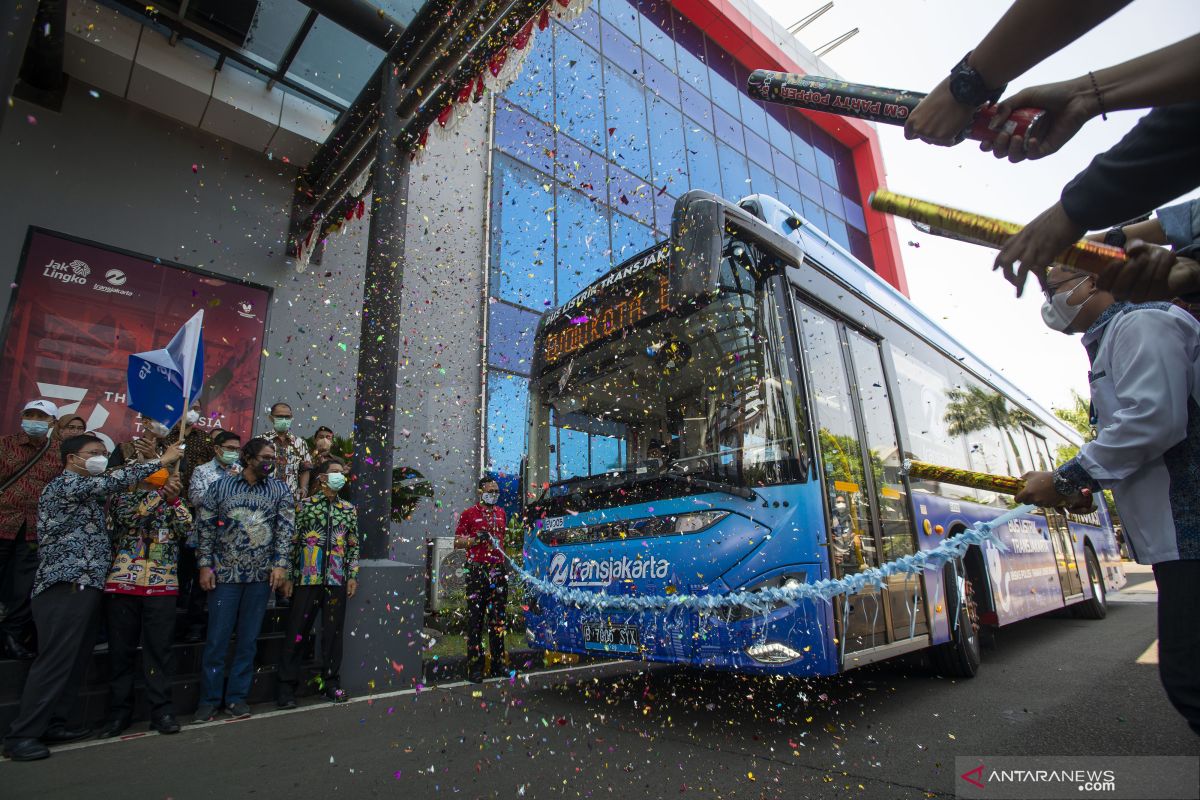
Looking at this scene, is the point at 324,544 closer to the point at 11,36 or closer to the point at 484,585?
the point at 484,585

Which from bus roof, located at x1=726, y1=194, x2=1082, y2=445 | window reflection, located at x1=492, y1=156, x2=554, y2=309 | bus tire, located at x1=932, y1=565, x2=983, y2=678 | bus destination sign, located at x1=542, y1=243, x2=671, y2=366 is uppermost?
window reflection, located at x1=492, y1=156, x2=554, y2=309

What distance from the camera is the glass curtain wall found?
38.5ft

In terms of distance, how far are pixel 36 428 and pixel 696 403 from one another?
216 inches

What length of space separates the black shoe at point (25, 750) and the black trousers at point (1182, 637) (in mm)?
5387

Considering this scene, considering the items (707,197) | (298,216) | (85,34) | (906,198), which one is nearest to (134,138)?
(85,34)

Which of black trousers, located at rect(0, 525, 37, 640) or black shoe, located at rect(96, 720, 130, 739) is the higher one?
black trousers, located at rect(0, 525, 37, 640)

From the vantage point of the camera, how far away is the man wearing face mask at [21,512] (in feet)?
14.9

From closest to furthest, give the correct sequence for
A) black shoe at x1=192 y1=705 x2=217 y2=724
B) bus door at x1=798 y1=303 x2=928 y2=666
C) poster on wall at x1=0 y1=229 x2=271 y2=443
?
1. bus door at x1=798 y1=303 x2=928 y2=666
2. black shoe at x1=192 y1=705 x2=217 y2=724
3. poster on wall at x1=0 y1=229 x2=271 y2=443

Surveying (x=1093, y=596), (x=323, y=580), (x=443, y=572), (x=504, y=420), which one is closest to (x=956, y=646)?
(x=323, y=580)

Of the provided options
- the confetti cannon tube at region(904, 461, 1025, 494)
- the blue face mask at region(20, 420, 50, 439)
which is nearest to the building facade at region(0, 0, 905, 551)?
the confetti cannon tube at region(904, 461, 1025, 494)

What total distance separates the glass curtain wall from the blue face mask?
597cm

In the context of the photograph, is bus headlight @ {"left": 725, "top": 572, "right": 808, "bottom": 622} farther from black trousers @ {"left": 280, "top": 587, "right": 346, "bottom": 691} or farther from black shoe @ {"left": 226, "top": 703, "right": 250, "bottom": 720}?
black shoe @ {"left": 226, "top": 703, "right": 250, "bottom": 720}

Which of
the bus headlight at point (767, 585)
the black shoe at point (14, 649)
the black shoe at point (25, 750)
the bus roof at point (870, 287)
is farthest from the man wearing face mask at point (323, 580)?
the bus roof at point (870, 287)

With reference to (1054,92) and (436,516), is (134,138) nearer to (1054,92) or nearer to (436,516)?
(436,516)
